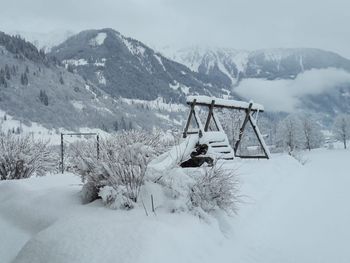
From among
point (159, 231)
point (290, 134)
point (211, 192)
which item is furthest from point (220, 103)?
point (290, 134)

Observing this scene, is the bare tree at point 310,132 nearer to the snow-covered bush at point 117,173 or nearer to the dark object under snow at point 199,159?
the dark object under snow at point 199,159

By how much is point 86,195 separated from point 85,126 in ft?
Result: 645

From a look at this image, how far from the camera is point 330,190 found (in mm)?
11016

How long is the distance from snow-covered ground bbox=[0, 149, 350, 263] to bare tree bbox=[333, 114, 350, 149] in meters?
86.9

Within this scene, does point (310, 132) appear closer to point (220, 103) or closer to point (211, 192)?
point (220, 103)

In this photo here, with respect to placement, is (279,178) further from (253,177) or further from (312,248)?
(312,248)

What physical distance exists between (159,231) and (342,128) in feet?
303

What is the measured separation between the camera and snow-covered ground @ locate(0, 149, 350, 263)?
13.8 feet

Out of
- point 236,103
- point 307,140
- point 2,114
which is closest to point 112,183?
point 236,103

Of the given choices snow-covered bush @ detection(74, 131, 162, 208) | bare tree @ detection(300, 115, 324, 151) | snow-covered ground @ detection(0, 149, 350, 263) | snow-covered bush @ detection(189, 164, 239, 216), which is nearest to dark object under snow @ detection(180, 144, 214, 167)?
snow-covered ground @ detection(0, 149, 350, 263)

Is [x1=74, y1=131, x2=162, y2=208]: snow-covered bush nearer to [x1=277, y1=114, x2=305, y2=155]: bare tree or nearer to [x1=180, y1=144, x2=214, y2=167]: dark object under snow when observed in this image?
[x1=180, y1=144, x2=214, y2=167]: dark object under snow

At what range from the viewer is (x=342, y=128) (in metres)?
89.4

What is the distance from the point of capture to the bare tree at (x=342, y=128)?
89.2 metres

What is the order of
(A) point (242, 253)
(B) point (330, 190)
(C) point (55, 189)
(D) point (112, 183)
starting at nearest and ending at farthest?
1. (A) point (242, 253)
2. (D) point (112, 183)
3. (C) point (55, 189)
4. (B) point (330, 190)
